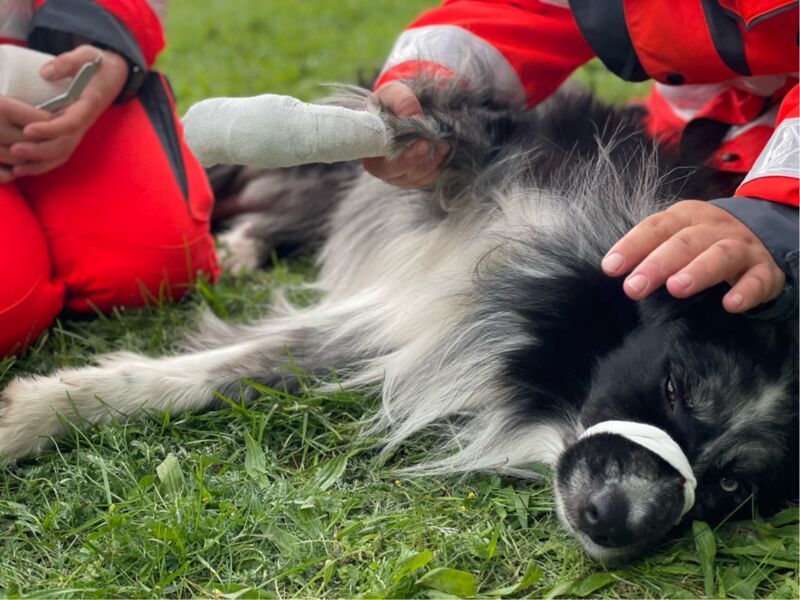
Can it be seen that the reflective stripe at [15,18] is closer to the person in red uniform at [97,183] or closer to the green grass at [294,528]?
the person in red uniform at [97,183]

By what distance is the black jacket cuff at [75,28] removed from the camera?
123 inches

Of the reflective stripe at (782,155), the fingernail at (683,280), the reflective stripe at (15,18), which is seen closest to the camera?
the fingernail at (683,280)

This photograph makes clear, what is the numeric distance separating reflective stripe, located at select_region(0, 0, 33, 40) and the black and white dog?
115 centimetres

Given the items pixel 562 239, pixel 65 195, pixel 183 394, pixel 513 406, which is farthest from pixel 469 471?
pixel 65 195

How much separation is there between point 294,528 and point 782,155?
4.74 feet

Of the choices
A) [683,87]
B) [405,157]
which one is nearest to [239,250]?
[405,157]

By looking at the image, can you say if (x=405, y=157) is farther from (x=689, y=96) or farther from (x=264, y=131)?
(x=689, y=96)

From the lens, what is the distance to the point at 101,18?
10.4 feet

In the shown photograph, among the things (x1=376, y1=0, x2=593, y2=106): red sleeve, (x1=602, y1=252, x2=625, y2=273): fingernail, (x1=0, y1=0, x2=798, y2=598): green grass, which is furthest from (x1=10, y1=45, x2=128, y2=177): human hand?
(x1=602, y1=252, x2=625, y2=273): fingernail

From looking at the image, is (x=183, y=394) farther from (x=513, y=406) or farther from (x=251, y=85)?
(x=251, y=85)

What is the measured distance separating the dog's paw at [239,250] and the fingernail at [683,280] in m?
2.13

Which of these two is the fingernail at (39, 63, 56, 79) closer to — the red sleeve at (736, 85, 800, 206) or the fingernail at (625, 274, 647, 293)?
the fingernail at (625, 274, 647, 293)

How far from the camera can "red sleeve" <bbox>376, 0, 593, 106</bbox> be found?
3.13 meters

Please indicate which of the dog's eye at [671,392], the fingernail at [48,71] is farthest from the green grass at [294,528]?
the fingernail at [48,71]
